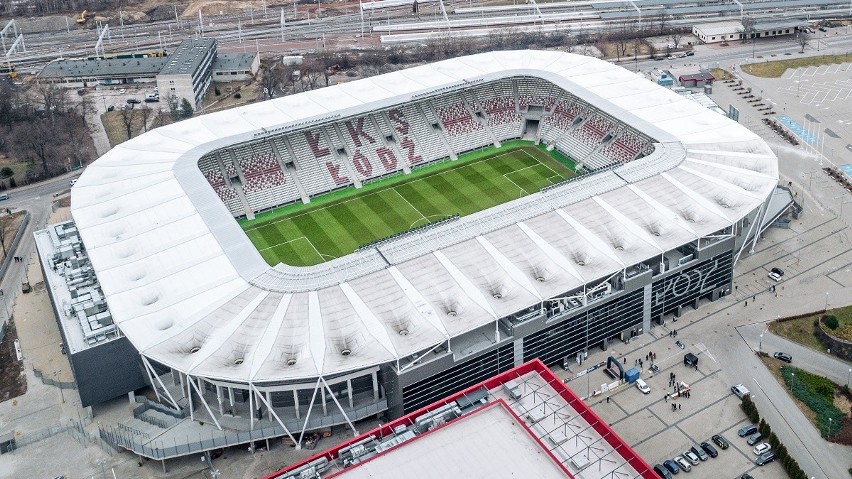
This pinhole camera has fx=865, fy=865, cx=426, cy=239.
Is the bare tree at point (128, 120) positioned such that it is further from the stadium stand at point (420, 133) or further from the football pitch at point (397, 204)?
the stadium stand at point (420, 133)

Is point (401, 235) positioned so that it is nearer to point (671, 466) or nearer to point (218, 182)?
point (218, 182)

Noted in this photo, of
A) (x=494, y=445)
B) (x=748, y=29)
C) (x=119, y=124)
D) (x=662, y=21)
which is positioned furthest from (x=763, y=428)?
(x=662, y=21)

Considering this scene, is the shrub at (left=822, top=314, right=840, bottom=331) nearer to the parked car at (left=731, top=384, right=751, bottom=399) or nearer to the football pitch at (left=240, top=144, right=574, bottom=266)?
the parked car at (left=731, top=384, right=751, bottom=399)

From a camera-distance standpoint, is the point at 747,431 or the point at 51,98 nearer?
the point at 747,431

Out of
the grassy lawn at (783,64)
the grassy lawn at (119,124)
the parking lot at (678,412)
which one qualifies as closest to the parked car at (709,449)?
the parking lot at (678,412)

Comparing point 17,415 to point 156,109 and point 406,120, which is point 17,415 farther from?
point 156,109

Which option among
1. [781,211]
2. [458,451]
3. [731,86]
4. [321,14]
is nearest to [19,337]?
[458,451]
